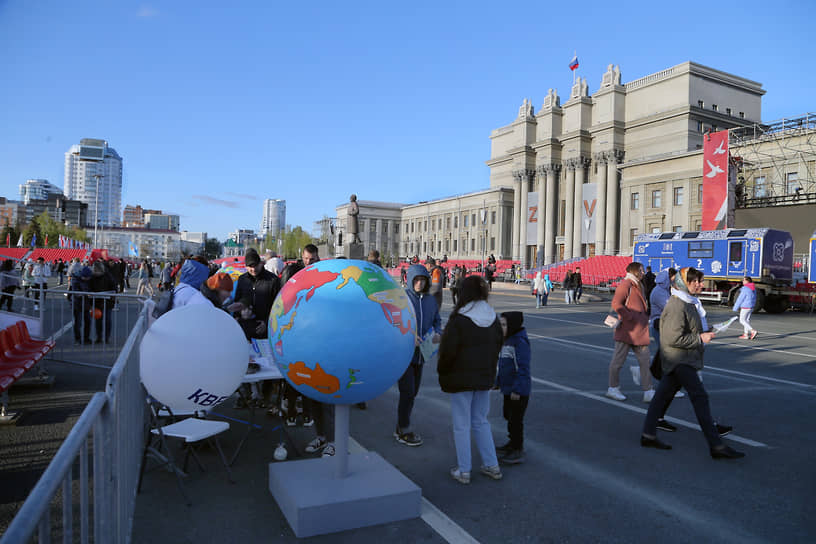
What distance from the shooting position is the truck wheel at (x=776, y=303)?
25656 millimetres

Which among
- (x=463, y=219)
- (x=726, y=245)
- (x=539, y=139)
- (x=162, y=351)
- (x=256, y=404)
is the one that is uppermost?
(x=539, y=139)

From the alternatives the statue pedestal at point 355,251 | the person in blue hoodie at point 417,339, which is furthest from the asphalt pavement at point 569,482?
the statue pedestal at point 355,251

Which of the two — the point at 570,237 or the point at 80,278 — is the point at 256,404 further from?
the point at 570,237

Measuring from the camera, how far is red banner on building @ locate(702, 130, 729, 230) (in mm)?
36000

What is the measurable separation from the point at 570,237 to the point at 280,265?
60.6m

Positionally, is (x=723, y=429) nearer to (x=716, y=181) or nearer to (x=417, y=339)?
(x=417, y=339)

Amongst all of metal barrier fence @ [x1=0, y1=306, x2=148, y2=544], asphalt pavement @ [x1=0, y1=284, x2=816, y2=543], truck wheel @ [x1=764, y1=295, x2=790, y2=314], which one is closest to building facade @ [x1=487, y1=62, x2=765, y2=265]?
truck wheel @ [x1=764, y1=295, x2=790, y2=314]

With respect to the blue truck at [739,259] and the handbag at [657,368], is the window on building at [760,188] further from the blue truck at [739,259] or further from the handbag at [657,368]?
the handbag at [657,368]

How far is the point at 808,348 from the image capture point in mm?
13711

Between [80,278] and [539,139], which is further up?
[539,139]

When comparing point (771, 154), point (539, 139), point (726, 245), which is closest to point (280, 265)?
point (726, 245)

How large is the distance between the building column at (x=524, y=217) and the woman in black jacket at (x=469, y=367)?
67.6 meters

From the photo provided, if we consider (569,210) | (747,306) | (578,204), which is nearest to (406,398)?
(747,306)

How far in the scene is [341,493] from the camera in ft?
13.1
